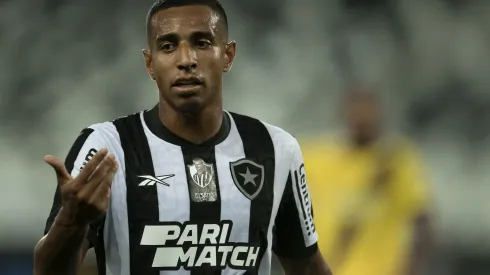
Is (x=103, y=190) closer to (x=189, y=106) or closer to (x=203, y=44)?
(x=189, y=106)

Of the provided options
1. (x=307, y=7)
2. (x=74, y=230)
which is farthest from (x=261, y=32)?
(x=74, y=230)

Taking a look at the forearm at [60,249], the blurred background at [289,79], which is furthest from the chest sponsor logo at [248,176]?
the blurred background at [289,79]

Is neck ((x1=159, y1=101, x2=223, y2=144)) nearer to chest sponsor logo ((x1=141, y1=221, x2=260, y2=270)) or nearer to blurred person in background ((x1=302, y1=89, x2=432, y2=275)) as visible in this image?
chest sponsor logo ((x1=141, y1=221, x2=260, y2=270))

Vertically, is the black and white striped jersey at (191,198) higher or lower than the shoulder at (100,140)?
lower

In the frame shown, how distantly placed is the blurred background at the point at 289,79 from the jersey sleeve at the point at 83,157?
10.6 ft

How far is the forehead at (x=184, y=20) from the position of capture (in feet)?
8.82

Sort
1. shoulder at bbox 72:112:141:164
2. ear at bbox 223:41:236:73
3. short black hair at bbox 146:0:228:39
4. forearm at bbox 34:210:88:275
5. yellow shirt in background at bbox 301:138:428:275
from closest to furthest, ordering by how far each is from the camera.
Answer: forearm at bbox 34:210:88:275
shoulder at bbox 72:112:141:164
short black hair at bbox 146:0:228:39
ear at bbox 223:41:236:73
yellow shirt in background at bbox 301:138:428:275

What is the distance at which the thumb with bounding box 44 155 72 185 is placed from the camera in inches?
85.7

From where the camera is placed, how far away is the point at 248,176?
9.17ft

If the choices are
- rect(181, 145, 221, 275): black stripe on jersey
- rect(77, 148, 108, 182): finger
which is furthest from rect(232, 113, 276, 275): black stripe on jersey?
rect(77, 148, 108, 182): finger

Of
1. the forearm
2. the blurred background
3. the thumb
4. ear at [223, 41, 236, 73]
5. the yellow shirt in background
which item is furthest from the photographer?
the blurred background

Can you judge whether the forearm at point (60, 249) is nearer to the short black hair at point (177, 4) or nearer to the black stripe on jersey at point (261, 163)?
the black stripe on jersey at point (261, 163)

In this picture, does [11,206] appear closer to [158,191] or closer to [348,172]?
[348,172]

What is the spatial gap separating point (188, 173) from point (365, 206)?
2382 millimetres
